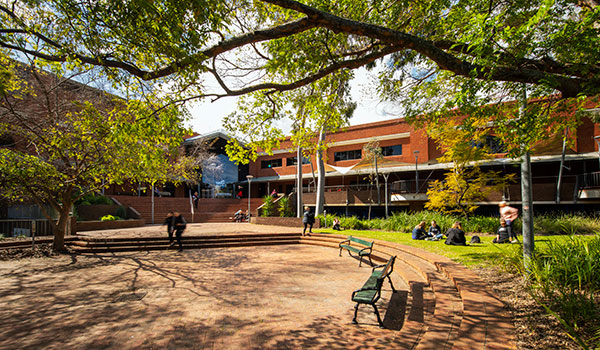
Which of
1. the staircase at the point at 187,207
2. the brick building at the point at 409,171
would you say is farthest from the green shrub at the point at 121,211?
the brick building at the point at 409,171

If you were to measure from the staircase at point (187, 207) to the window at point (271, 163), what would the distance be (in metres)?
6.16

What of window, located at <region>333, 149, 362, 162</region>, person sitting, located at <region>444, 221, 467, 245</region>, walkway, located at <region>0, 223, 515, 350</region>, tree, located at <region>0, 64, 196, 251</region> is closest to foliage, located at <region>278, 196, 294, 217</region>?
window, located at <region>333, 149, 362, 162</region>

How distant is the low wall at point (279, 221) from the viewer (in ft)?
63.0

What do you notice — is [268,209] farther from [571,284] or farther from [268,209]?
[571,284]

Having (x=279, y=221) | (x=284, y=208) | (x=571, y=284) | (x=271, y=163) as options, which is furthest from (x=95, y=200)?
(x=571, y=284)

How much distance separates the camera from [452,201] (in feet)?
52.4

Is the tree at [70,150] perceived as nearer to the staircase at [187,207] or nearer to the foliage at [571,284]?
the foliage at [571,284]

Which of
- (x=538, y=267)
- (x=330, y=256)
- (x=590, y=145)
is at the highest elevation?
(x=590, y=145)

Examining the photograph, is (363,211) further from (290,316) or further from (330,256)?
(290,316)

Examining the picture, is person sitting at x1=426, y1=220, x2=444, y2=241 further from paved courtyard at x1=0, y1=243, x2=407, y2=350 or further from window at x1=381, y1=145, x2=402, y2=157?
window at x1=381, y1=145, x2=402, y2=157

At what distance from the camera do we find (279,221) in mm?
20453

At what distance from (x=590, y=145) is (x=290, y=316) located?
2473 cm

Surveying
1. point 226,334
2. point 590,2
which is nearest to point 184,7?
point 226,334

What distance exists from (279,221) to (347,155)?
13088 mm
